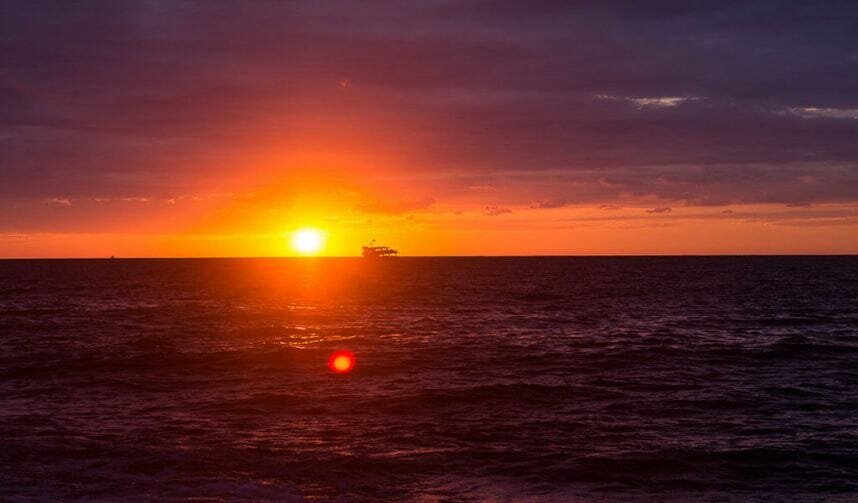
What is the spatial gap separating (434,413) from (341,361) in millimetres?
14133

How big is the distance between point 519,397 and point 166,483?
14.6m

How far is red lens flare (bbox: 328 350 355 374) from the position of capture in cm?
3712

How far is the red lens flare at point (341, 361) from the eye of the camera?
37.1m

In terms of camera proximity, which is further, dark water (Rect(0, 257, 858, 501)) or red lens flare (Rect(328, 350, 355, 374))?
red lens flare (Rect(328, 350, 355, 374))

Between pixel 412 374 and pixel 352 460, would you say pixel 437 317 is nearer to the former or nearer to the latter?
pixel 412 374

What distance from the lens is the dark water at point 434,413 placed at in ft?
60.6

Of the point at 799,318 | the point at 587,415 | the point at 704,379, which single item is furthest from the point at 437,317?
the point at 587,415

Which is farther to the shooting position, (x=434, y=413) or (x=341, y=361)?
(x=341, y=361)

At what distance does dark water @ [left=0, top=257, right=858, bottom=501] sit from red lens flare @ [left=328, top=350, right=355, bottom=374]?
63cm

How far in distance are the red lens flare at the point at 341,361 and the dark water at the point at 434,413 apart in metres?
0.63

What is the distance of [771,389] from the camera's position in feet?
103

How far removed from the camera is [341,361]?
40.0 meters

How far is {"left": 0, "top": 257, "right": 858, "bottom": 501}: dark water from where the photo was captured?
18484 mm

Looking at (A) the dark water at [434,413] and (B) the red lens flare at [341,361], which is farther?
(B) the red lens flare at [341,361]
